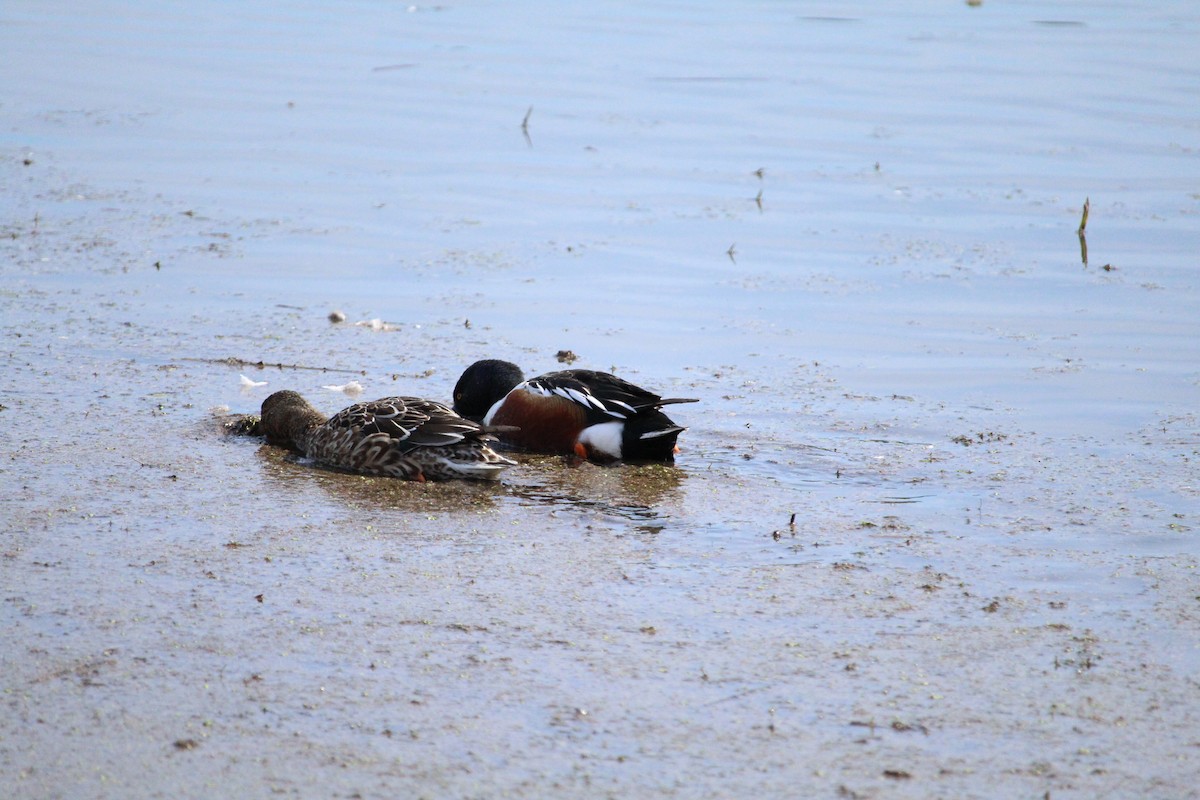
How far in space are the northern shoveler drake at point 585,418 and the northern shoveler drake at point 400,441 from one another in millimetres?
281

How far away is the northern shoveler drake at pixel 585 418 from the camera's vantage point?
7.36m

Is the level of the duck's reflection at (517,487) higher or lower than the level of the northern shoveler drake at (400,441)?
lower

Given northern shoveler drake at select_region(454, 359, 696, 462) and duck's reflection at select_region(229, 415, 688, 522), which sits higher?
northern shoveler drake at select_region(454, 359, 696, 462)

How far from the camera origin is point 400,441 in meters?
6.89

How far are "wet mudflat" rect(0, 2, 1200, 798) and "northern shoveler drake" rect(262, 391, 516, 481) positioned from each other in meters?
0.19

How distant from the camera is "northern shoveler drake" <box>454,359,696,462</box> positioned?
7363 mm

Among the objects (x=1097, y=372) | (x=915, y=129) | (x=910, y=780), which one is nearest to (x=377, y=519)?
(x=910, y=780)

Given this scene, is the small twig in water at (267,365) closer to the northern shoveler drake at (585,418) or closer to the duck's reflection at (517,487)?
the northern shoveler drake at (585,418)

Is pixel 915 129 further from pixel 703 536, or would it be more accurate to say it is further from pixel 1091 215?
pixel 703 536

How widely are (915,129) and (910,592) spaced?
1138 cm

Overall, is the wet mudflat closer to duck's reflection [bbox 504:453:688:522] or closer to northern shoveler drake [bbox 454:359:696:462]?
duck's reflection [bbox 504:453:688:522]

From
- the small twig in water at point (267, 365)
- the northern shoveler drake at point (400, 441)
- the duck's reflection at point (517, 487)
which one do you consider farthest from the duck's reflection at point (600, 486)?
the small twig in water at point (267, 365)

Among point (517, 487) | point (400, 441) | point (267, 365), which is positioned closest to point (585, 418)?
point (517, 487)

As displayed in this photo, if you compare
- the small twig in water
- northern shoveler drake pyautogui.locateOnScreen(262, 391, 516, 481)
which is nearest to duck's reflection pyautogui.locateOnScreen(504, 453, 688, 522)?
northern shoveler drake pyautogui.locateOnScreen(262, 391, 516, 481)
